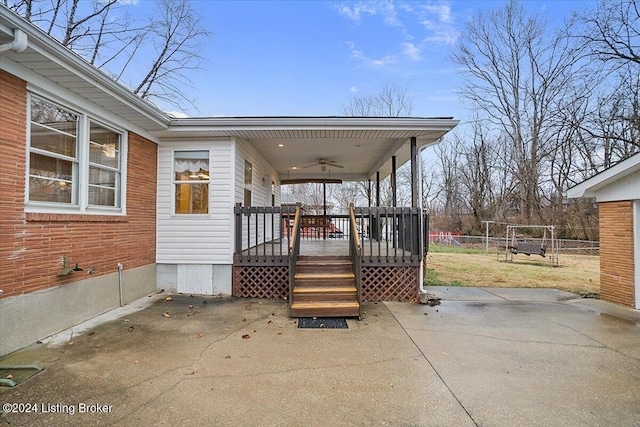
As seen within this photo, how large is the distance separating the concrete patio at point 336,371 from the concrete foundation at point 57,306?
20 cm

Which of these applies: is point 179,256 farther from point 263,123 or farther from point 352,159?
point 352,159

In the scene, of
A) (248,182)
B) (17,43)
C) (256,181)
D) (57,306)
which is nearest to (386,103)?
(256,181)

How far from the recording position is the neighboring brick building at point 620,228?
5.63m

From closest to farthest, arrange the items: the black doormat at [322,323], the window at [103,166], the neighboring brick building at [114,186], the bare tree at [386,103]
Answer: the neighboring brick building at [114,186] → the black doormat at [322,323] → the window at [103,166] → the bare tree at [386,103]

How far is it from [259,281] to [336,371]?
11.5 ft

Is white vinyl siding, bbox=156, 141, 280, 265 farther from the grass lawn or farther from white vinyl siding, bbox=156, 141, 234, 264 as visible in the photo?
the grass lawn

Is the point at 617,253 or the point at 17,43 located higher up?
the point at 17,43

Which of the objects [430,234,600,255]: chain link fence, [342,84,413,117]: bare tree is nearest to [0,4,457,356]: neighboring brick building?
[430,234,600,255]: chain link fence

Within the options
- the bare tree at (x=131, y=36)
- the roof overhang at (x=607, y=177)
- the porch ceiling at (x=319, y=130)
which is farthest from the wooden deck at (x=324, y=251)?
the bare tree at (x=131, y=36)

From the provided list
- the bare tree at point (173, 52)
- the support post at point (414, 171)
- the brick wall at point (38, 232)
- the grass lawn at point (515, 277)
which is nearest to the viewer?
the brick wall at point (38, 232)

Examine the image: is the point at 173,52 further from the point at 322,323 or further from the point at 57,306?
the point at 322,323

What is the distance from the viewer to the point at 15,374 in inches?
119

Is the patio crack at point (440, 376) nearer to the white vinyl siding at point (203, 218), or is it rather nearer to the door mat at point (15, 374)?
the white vinyl siding at point (203, 218)

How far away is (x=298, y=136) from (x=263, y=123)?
0.82 m
